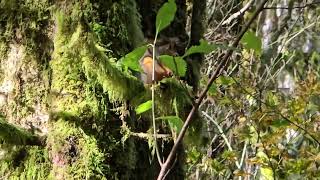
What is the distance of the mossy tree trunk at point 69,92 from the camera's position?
4.50 ft

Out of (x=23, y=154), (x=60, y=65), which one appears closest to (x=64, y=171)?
(x=23, y=154)

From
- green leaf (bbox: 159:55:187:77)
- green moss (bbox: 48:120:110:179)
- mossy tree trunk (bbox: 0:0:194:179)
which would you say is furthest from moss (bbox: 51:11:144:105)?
green leaf (bbox: 159:55:187:77)

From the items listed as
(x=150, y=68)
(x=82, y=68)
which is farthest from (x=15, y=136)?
(x=150, y=68)

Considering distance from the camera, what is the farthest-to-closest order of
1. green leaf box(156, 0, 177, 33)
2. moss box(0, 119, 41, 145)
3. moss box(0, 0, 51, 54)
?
moss box(0, 0, 51, 54) < moss box(0, 119, 41, 145) < green leaf box(156, 0, 177, 33)

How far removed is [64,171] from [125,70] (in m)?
0.32

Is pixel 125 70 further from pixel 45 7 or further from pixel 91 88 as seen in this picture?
pixel 45 7

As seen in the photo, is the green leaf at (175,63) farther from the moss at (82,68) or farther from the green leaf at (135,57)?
the moss at (82,68)

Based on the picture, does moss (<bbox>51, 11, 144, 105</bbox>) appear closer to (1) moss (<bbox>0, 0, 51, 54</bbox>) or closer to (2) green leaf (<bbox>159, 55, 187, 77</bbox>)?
(1) moss (<bbox>0, 0, 51, 54</bbox>)

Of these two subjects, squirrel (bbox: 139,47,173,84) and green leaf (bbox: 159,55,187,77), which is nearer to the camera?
green leaf (bbox: 159,55,187,77)

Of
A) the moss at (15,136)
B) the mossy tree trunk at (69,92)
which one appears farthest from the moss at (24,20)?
the moss at (15,136)

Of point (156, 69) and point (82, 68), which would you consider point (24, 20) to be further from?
point (156, 69)

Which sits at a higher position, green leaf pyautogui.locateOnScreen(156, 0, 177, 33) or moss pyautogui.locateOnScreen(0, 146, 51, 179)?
green leaf pyautogui.locateOnScreen(156, 0, 177, 33)

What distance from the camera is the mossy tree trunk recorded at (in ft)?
4.50

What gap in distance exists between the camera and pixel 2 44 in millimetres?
1473
